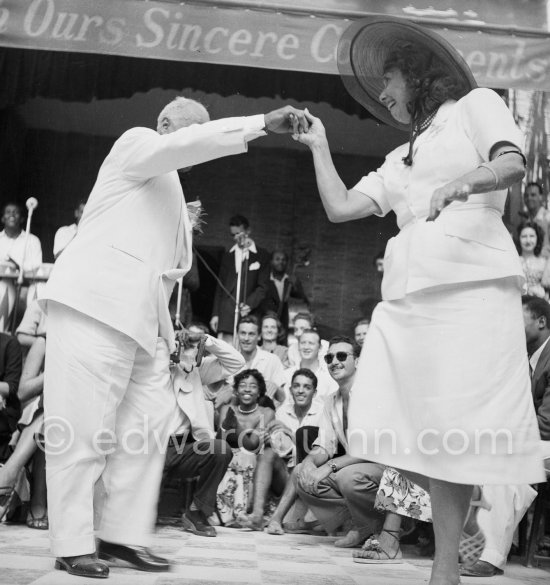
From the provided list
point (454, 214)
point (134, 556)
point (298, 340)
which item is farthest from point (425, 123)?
point (298, 340)

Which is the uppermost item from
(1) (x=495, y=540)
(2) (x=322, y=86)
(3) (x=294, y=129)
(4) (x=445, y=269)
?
(2) (x=322, y=86)

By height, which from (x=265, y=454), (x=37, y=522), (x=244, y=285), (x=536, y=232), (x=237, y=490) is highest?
(x=536, y=232)

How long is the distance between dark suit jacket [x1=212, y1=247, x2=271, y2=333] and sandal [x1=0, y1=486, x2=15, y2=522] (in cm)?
435

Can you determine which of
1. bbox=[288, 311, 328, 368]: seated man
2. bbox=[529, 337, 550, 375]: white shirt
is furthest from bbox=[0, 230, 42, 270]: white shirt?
bbox=[529, 337, 550, 375]: white shirt

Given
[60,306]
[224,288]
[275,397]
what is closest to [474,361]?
[60,306]

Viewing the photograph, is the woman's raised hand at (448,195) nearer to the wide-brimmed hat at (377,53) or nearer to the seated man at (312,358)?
the wide-brimmed hat at (377,53)

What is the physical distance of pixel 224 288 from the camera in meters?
9.72

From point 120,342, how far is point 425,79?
4.85ft

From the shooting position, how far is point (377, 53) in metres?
3.11

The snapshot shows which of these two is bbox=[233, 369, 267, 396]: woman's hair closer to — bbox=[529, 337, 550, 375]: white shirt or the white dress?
bbox=[529, 337, 550, 375]: white shirt

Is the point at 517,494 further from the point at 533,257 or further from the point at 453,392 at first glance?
the point at 533,257

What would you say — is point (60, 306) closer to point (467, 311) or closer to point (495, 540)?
point (467, 311)

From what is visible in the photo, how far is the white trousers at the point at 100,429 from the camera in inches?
124

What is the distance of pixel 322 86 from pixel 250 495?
516 cm
